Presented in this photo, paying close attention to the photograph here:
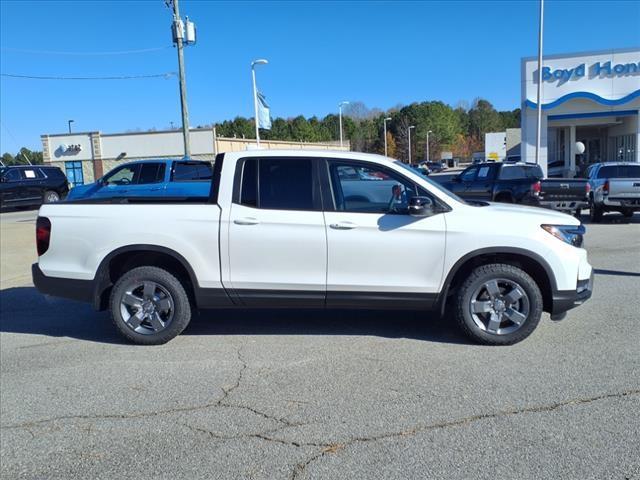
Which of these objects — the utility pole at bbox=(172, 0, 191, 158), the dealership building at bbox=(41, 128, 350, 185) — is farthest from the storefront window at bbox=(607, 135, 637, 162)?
the utility pole at bbox=(172, 0, 191, 158)

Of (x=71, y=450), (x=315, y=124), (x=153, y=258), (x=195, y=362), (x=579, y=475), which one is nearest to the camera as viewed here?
(x=579, y=475)

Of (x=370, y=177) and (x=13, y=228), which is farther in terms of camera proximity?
(x=13, y=228)

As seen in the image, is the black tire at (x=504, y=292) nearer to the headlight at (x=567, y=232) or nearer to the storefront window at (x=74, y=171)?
the headlight at (x=567, y=232)

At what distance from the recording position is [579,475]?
3059 mm

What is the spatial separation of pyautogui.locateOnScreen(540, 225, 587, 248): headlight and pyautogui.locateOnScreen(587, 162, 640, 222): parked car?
1021cm

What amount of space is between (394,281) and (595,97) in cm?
2819

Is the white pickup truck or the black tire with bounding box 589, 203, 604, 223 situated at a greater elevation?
the white pickup truck

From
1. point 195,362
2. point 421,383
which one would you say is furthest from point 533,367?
point 195,362

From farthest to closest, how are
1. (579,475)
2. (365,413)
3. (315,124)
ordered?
(315,124) → (365,413) → (579,475)

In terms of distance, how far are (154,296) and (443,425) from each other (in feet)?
10.2

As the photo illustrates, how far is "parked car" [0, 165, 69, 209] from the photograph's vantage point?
23328mm

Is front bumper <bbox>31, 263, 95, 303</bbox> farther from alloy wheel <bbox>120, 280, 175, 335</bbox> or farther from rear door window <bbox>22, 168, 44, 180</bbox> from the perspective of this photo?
rear door window <bbox>22, 168, 44, 180</bbox>

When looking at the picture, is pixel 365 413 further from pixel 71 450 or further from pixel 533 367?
pixel 71 450

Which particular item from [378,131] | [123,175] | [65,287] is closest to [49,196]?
[123,175]
